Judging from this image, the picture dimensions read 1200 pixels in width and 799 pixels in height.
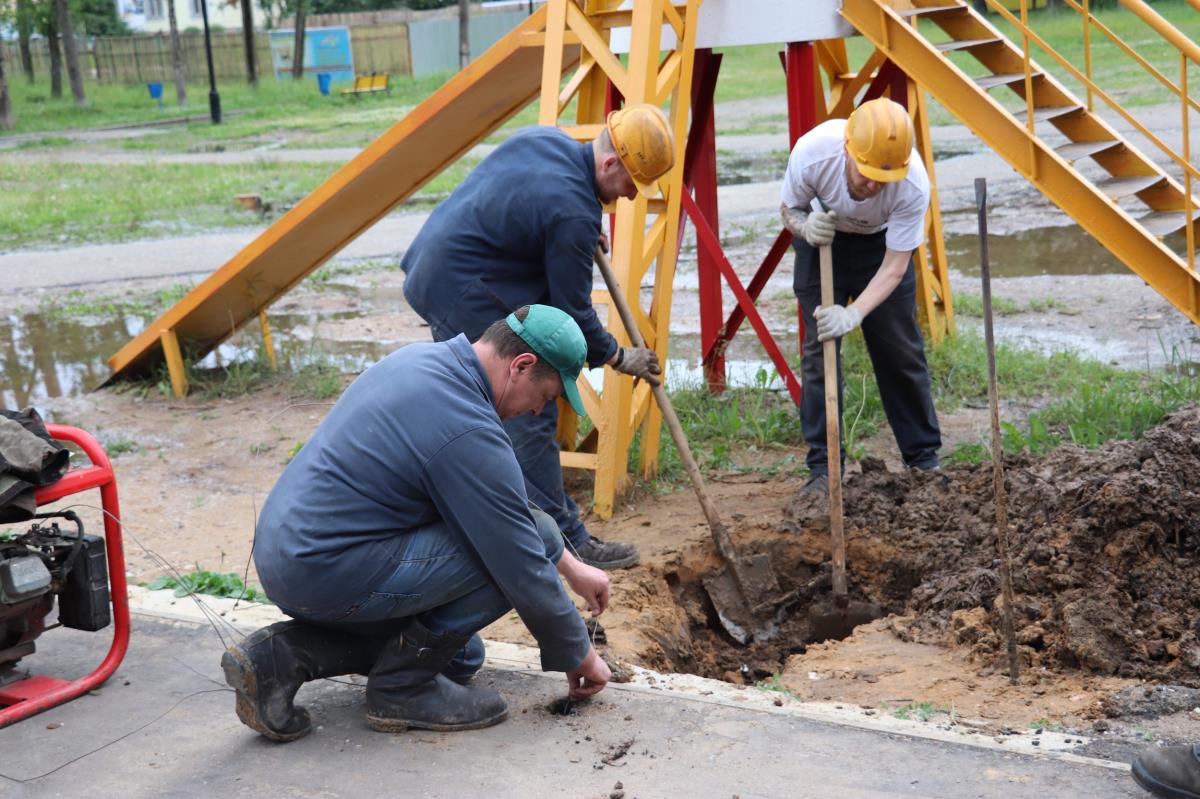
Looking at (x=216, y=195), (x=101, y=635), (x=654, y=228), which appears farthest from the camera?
(x=216, y=195)

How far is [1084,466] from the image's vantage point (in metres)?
5.04

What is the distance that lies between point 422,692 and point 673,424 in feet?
5.97

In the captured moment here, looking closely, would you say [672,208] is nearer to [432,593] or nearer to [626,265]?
[626,265]

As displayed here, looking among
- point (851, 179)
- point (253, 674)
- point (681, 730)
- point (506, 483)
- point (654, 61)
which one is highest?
point (654, 61)

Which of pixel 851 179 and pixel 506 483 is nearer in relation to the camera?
pixel 506 483

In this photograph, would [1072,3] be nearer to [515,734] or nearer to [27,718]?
[515,734]

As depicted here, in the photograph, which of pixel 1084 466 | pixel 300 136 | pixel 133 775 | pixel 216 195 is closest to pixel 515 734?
pixel 133 775

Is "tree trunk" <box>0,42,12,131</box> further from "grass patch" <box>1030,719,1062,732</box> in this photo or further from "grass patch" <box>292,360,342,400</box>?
"grass patch" <box>1030,719,1062,732</box>

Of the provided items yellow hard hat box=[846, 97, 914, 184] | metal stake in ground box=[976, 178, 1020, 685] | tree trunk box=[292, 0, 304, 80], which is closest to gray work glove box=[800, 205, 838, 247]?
yellow hard hat box=[846, 97, 914, 184]

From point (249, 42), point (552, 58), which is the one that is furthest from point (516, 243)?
point (249, 42)

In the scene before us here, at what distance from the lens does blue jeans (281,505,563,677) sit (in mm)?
3383

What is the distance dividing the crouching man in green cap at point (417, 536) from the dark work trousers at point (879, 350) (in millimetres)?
2476

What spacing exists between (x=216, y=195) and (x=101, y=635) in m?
13.9

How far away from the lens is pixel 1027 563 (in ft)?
15.3
